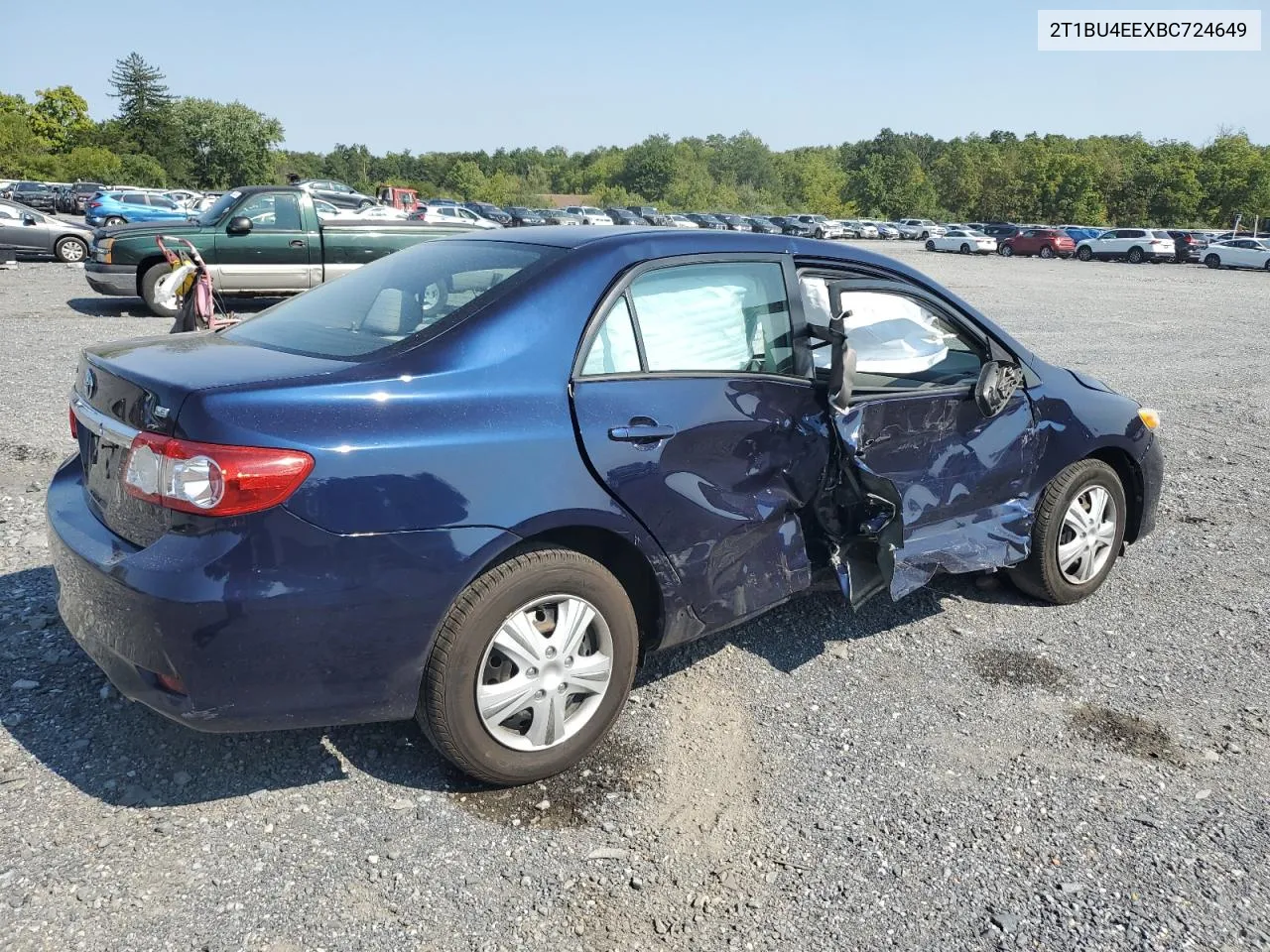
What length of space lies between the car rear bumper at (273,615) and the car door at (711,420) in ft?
1.87

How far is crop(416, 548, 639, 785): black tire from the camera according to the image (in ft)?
9.21

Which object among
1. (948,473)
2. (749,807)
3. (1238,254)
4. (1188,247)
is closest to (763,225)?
(1188,247)

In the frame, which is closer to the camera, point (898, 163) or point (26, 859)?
point (26, 859)

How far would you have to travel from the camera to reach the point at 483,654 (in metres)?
2.86

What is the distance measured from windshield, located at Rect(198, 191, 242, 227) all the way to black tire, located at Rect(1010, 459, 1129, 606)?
11.8 meters

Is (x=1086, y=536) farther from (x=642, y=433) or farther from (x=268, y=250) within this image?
(x=268, y=250)

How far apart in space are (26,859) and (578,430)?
74.0 inches

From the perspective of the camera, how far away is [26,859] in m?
2.65

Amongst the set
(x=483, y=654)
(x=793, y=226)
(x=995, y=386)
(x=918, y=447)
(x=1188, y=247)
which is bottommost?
(x=483, y=654)

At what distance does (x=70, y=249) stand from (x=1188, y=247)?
44.3 metres

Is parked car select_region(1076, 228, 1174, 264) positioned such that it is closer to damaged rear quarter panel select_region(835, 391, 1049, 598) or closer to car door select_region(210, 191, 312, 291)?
car door select_region(210, 191, 312, 291)

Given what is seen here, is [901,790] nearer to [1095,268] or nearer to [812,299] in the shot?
[812,299]

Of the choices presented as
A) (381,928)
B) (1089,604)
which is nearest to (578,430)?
(381,928)

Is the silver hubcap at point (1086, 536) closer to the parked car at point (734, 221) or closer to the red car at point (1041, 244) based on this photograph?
the red car at point (1041, 244)
